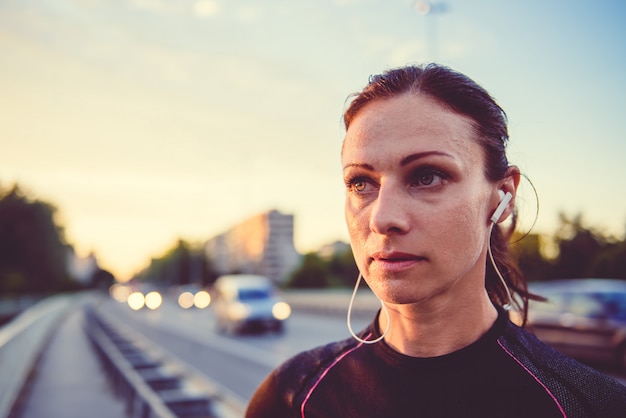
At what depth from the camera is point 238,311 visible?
23.3 metres

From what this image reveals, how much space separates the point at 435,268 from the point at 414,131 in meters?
0.38

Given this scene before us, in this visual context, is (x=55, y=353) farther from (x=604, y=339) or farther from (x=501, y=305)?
(x=501, y=305)

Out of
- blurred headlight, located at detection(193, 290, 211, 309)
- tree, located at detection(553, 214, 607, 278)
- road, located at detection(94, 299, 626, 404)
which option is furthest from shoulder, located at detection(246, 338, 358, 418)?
blurred headlight, located at detection(193, 290, 211, 309)

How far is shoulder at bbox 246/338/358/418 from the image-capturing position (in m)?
1.90

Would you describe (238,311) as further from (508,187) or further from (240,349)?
(508,187)

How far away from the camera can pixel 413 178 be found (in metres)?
1.65

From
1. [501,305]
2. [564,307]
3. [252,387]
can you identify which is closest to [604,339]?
[564,307]

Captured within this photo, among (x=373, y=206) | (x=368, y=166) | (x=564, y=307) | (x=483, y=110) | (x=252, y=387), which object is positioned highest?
(x=483, y=110)

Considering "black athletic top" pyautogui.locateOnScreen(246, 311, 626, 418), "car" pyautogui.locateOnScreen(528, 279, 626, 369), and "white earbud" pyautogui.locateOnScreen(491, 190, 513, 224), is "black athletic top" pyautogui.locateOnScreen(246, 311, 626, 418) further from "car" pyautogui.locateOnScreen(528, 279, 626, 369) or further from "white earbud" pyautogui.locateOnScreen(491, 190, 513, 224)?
"car" pyautogui.locateOnScreen(528, 279, 626, 369)

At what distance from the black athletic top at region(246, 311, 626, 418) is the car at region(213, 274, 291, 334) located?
69.5 ft

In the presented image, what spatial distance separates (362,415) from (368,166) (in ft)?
2.37

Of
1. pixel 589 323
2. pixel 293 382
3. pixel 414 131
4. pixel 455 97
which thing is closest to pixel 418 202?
pixel 414 131

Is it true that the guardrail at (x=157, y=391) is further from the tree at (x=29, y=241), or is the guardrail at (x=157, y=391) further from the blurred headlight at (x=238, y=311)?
the tree at (x=29, y=241)

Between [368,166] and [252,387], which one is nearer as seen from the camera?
[368,166]
